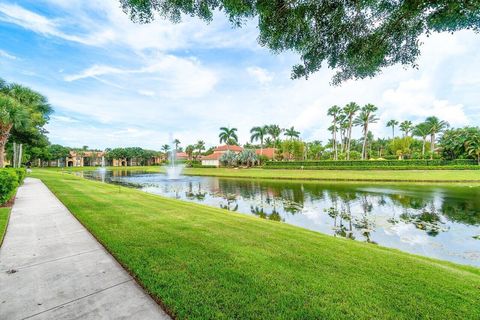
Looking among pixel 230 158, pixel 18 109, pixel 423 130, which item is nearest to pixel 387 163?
pixel 230 158

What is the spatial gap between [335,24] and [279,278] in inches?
189

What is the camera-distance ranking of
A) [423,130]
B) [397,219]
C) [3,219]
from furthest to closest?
[423,130] < [397,219] < [3,219]

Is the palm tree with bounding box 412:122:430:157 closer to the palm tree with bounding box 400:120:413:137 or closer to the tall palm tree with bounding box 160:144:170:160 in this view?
the palm tree with bounding box 400:120:413:137

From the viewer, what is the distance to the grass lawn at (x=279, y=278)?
10.2 ft

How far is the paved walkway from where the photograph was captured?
308 centimetres

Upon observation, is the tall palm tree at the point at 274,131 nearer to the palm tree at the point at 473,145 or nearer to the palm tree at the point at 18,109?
the palm tree at the point at 473,145

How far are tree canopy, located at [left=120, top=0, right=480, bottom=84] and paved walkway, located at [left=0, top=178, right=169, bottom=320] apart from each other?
4.76 meters

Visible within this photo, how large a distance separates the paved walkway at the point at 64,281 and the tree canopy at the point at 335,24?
476 cm

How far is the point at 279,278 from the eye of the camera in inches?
153

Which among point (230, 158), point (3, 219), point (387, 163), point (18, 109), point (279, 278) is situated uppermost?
point (18, 109)

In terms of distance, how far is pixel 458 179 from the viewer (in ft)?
85.3

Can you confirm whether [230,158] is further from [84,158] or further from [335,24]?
[84,158]

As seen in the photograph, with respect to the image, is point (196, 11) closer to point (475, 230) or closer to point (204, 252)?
point (204, 252)

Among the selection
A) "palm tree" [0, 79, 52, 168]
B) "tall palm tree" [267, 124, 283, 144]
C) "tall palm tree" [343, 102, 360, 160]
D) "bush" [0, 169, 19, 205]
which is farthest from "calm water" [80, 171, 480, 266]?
"tall palm tree" [267, 124, 283, 144]
